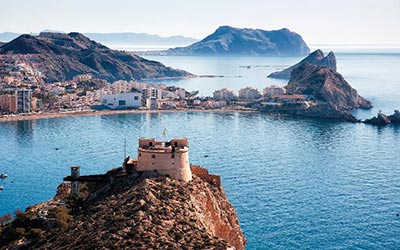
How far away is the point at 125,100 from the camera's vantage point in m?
93.3

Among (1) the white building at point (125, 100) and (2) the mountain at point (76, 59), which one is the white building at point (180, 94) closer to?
(1) the white building at point (125, 100)

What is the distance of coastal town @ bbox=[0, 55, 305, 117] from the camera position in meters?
84.8

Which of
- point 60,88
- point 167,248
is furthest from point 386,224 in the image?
point 60,88

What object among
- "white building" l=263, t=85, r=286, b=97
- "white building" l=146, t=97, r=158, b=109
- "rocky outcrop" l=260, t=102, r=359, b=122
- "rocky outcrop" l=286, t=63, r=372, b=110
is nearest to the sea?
"rocky outcrop" l=260, t=102, r=359, b=122

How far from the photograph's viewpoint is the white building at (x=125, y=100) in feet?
305

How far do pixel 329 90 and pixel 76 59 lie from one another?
2749 inches

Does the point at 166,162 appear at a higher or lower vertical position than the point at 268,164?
higher

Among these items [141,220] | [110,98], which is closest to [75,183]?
[141,220]

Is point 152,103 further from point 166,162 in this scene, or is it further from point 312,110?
point 166,162

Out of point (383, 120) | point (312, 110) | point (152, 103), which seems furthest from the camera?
point (152, 103)

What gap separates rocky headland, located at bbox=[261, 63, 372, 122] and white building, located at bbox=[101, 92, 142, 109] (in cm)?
1919

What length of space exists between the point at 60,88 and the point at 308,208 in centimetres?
7289

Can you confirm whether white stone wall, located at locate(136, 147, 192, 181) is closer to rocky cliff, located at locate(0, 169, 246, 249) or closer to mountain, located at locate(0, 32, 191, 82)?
rocky cliff, located at locate(0, 169, 246, 249)

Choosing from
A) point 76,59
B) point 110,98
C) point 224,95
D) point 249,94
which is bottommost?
point 110,98
